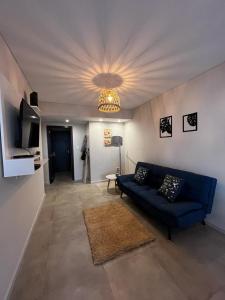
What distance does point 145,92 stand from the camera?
3244 mm

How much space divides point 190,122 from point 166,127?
63cm

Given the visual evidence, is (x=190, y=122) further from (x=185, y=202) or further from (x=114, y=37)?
(x=114, y=37)

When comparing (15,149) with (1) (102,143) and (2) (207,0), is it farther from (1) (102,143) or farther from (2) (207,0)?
(1) (102,143)

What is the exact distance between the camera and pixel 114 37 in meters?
1.56

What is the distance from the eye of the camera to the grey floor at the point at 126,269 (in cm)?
136

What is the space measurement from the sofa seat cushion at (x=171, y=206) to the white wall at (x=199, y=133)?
54 cm

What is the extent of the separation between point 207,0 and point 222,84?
1.36 meters

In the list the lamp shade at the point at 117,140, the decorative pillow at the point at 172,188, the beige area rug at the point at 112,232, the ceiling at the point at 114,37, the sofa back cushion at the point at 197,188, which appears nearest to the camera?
the ceiling at the point at 114,37

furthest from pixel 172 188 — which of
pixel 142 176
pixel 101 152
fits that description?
pixel 101 152

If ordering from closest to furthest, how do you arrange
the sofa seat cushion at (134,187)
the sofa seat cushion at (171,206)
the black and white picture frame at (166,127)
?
1. the sofa seat cushion at (171,206)
2. the sofa seat cushion at (134,187)
3. the black and white picture frame at (166,127)

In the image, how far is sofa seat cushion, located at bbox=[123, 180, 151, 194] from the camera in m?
3.01

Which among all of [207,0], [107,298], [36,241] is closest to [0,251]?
[36,241]

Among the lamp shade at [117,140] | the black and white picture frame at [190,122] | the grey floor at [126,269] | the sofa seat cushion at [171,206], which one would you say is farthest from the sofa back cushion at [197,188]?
the lamp shade at [117,140]

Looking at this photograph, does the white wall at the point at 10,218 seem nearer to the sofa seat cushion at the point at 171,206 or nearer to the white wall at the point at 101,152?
the sofa seat cushion at the point at 171,206
